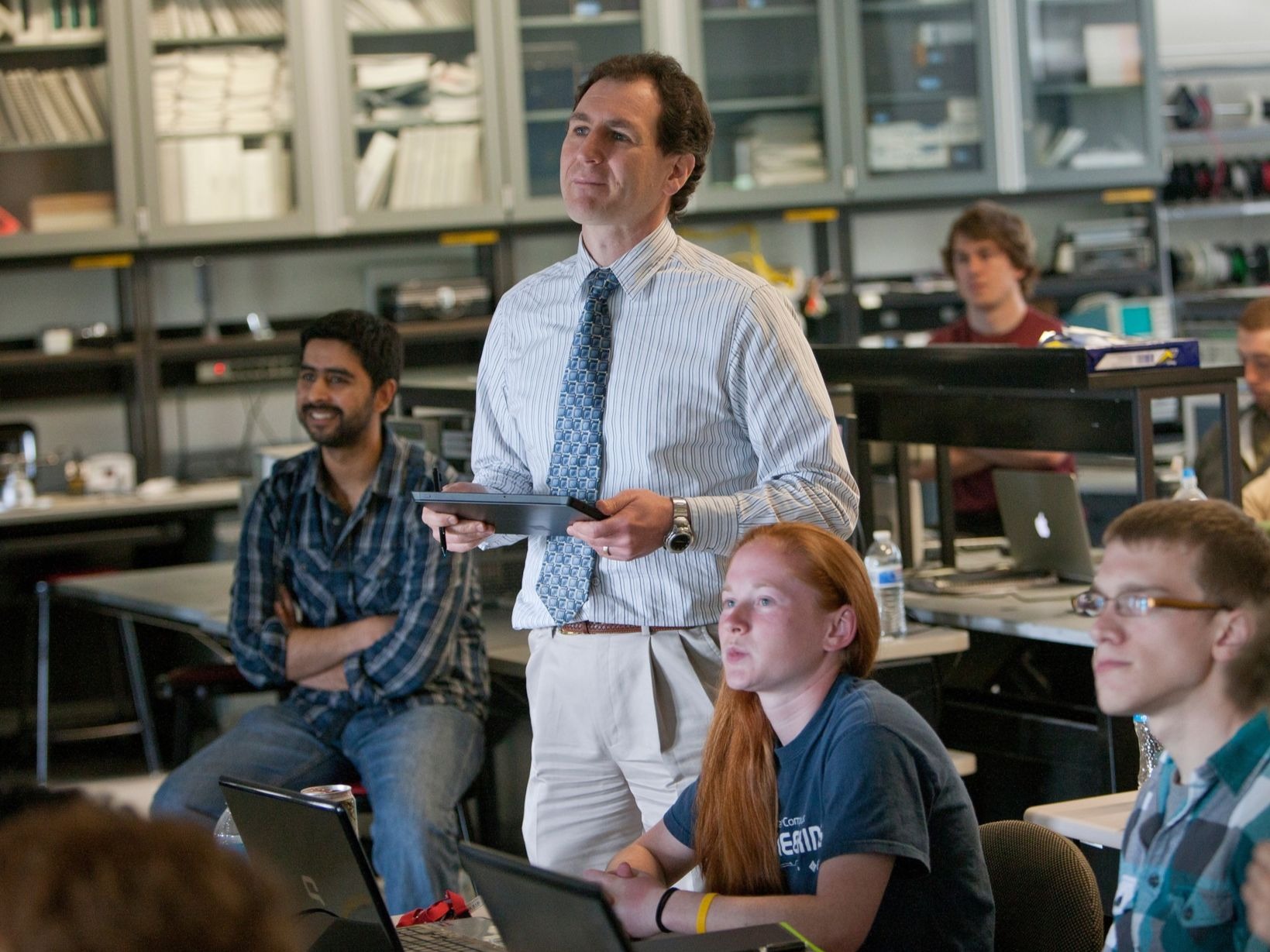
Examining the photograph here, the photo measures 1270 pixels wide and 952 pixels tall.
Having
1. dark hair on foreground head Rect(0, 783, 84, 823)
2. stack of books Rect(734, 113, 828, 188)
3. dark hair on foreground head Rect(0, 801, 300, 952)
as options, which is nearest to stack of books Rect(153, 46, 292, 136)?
stack of books Rect(734, 113, 828, 188)

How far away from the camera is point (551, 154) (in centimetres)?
567

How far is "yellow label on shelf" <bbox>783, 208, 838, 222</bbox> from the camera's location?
19.3 feet

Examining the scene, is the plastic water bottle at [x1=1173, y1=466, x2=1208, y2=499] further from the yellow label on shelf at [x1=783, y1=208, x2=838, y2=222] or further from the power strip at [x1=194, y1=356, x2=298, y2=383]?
the power strip at [x1=194, y1=356, x2=298, y2=383]

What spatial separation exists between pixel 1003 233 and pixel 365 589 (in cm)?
187

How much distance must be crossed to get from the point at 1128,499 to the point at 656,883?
365 centimetres

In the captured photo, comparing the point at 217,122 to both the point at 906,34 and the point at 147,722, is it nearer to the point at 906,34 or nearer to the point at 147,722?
the point at 147,722

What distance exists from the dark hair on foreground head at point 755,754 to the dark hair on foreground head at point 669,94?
583 mm

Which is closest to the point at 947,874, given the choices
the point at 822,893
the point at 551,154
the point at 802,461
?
the point at 822,893

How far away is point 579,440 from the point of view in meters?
2.06

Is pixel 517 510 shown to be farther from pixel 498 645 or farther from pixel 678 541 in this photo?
pixel 498 645

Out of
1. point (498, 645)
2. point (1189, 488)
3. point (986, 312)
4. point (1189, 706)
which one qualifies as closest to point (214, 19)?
point (986, 312)

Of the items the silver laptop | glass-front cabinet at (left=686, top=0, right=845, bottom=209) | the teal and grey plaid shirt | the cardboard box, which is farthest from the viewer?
glass-front cabinet at (left=686, top=0, right=845, bottom=209)

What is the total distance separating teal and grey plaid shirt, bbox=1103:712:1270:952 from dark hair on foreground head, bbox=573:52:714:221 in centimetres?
105

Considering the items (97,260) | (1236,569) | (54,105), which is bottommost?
(1236,569)
